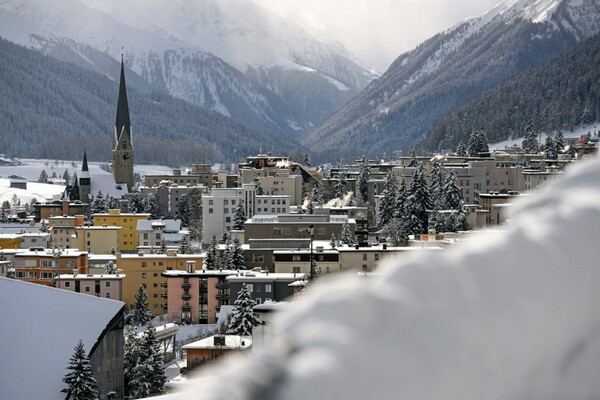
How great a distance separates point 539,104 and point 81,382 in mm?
66801

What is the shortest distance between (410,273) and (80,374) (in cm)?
1809

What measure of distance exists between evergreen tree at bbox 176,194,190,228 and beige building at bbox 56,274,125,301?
66.8ft

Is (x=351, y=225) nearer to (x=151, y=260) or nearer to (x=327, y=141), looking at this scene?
(x=151, y=260)

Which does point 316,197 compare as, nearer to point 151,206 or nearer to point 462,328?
point 151,206

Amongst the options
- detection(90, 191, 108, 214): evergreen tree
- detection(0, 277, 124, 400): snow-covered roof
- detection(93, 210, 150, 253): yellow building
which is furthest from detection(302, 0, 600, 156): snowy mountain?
detection(0, 277, 124, 400): snow-covered roof

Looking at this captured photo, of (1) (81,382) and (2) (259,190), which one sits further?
(2) (259,190)

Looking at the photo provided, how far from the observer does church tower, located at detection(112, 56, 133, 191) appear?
71000 mm

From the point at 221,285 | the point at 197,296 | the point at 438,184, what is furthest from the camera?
the point at 438,184

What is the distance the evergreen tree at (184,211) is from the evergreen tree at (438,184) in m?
11.8

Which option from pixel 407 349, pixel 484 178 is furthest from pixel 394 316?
pixel 484 178

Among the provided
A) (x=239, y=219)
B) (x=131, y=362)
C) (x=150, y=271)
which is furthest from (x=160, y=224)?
(x=131, y=362)

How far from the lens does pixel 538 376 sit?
794 millimetres

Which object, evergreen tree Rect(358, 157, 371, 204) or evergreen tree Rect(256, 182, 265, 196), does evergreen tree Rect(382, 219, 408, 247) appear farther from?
evergreen tree Rect(256, 182, 265, 196)

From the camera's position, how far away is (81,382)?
18188mm
